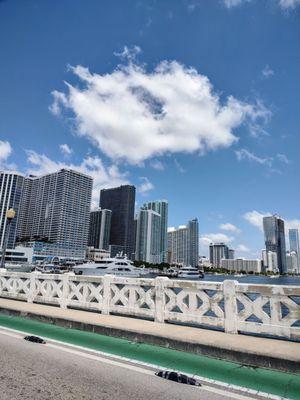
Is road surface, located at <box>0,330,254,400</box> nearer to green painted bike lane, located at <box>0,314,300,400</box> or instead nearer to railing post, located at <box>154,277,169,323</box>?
green painted bike lane, located at <box>0,314,300,400</box>

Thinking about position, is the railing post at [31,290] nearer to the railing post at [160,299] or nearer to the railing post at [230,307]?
the railing post at [160,299]

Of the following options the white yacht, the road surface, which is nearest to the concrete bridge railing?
the road surface

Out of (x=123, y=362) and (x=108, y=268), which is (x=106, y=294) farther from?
(x=108, y=268)

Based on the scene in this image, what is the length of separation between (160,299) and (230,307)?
2.20 meters

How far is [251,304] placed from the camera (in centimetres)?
812

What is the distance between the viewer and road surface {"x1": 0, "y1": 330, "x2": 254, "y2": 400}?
469 centimetres

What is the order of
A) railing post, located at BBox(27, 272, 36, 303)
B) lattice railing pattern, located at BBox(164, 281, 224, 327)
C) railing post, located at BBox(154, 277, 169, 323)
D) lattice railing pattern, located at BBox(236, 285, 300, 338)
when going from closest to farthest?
1. lattice railing pattern, located at BBox(236, 285, 300, 338)
2. lattice railing pattern, located at BBox(164, 281, 224, 327)
3. railing post, located at BBox(154, 277, 169, 323)
4. railing post, located at BBox(27, 272, 36, 303)

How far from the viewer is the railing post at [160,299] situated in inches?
385

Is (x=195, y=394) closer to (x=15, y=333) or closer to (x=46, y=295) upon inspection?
(x=15, y=333)

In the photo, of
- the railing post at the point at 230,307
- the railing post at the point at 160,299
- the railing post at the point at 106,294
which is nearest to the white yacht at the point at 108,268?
the railing post at the point at 106,294

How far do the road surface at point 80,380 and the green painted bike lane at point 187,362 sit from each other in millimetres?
724

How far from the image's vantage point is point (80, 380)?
206 inches

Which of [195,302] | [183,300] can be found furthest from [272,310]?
[183,300]

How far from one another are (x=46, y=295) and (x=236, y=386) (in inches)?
389
